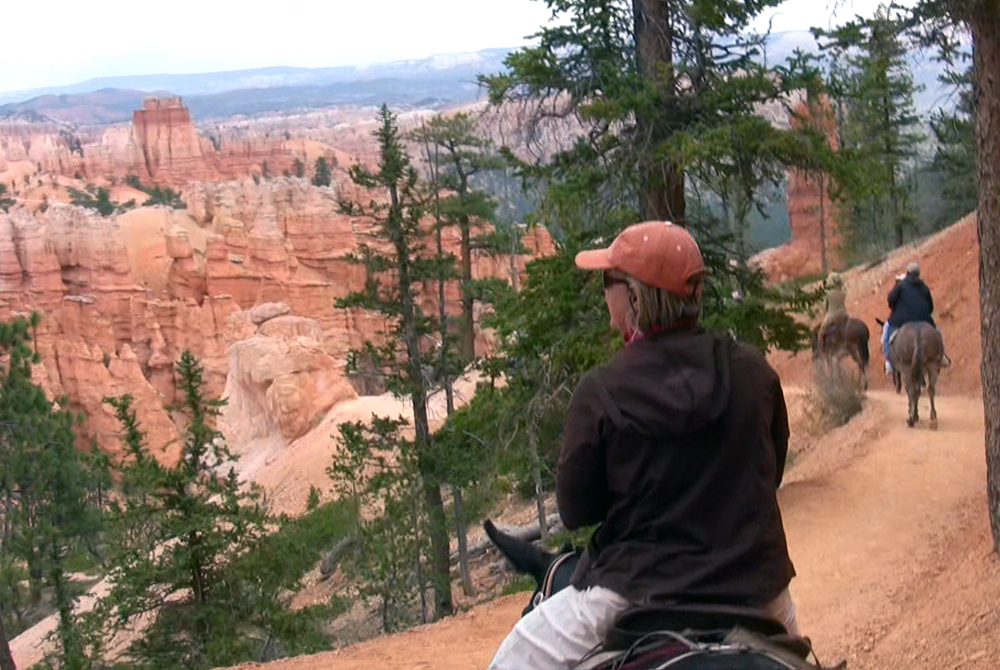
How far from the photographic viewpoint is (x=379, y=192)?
62.8 metres

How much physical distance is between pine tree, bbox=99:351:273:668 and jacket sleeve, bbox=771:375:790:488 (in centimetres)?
1192

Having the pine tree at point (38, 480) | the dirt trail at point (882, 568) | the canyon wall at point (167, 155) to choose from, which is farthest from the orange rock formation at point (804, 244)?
the canyon wall at point (167, 155)

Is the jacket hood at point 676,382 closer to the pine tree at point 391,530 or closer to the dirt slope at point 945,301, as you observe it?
the pine tree at point 391,530

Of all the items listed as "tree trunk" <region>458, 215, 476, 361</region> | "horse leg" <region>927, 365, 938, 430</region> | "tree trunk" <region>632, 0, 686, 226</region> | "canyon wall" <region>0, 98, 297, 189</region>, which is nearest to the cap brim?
"tree trunk" <region>632, 0, 686, 226</region>

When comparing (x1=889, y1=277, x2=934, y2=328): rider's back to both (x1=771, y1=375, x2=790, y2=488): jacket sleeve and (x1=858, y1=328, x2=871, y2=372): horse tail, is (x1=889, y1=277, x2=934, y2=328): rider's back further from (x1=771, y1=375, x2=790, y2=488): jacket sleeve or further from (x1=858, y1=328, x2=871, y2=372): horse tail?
(x1=771, y1=375, x2=790, y2=488): jacket sleeve

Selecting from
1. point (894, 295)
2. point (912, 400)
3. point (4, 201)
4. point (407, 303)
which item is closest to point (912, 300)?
point (894, 295)

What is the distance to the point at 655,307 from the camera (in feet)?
9.57

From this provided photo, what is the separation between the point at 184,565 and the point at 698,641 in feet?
40.8

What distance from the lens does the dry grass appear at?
1738 cm

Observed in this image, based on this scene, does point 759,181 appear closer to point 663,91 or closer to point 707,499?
point 663,91

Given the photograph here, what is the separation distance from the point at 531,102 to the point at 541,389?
3404mm

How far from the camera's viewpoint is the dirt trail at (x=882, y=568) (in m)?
7.70

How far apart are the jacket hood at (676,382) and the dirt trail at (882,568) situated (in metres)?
4.84

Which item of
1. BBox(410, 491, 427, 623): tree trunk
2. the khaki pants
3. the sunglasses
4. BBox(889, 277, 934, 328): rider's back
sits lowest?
BBox(410, 491, 427, 623): tree trunk
